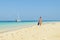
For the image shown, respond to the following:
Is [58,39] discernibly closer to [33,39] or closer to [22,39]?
[33,39]

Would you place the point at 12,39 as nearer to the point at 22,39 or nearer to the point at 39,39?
the point at 22,39

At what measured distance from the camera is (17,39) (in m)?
9.26

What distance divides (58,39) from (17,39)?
2.34m

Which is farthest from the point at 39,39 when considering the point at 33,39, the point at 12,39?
the point at 12,39

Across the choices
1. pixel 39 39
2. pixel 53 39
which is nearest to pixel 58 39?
pixel 53 39

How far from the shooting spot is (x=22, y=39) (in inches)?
364

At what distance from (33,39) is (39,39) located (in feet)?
1.13

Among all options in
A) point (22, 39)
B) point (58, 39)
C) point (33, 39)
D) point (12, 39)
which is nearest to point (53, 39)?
point (58, 39)

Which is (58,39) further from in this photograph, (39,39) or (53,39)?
(39,39)

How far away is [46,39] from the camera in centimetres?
916

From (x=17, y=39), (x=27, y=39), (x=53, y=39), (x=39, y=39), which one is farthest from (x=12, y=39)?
(x=53, y=39)

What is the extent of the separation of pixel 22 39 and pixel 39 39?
98 cm

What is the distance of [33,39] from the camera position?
30.3ft

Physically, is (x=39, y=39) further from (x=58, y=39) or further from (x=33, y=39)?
(x=58, y=39)
